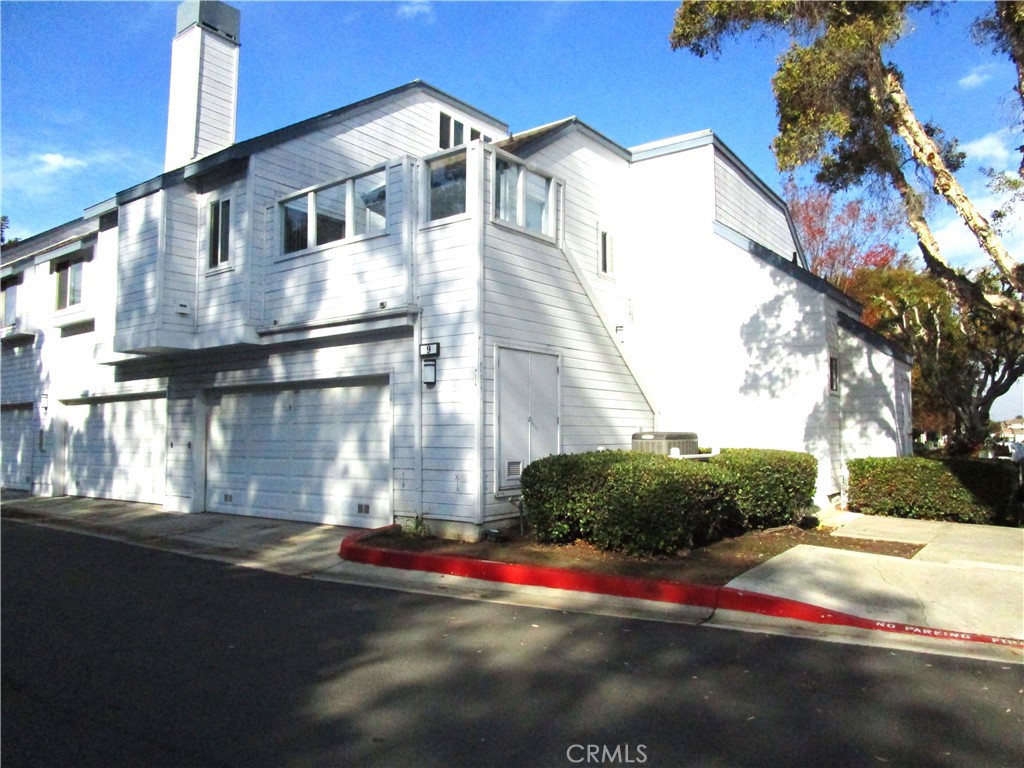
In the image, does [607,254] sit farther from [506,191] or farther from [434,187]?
[434,187]

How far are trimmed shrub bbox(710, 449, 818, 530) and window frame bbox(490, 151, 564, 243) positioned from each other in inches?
170

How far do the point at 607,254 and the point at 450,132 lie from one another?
5158 millimetres

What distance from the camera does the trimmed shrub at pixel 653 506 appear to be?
8234 mm

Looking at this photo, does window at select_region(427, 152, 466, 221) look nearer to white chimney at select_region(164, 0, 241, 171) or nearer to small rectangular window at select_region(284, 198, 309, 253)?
small rectangular window at select_region(284, 198, 309, 253)

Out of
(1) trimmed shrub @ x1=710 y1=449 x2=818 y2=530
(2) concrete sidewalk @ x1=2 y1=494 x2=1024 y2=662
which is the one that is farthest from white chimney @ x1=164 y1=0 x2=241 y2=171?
(1) trimmed shrub @ x1=710 y1=449 x2=818 y2=530

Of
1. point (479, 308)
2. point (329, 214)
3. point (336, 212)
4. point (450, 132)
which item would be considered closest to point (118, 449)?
point (329, 214)

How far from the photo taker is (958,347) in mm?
18953

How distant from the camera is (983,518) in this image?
38.3 ft

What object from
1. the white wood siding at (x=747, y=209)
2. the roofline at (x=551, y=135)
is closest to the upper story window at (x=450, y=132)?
the roofline at (x=551, y=135)

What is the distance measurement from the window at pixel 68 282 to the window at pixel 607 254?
12084mm

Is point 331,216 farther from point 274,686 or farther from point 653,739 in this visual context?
point 653,739

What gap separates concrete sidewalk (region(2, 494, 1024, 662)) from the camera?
6.22 m

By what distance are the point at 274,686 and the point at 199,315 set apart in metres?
9.75

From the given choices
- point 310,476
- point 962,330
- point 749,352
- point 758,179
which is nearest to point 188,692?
Result: point 310,476
